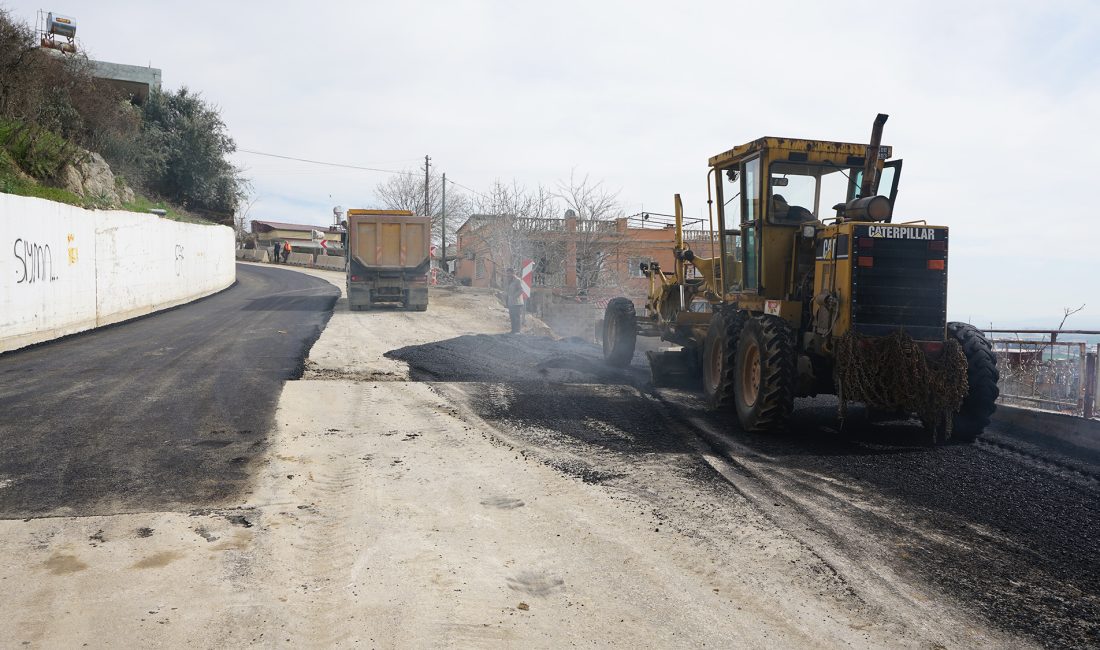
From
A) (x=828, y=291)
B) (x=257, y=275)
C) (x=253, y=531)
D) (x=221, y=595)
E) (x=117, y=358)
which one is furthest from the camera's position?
(x=257, y=275)

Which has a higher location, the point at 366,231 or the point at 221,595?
the point at 366,231

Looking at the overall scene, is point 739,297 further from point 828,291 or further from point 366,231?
point 366,231

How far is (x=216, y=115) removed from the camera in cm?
4188

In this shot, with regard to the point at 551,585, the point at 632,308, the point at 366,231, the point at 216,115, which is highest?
the point at 216,115

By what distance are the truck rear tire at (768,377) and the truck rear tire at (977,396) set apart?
71.3 inches

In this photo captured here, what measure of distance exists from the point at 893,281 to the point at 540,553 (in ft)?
16.5

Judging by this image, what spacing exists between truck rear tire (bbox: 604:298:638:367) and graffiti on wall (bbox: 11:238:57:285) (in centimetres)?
975

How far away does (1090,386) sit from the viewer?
27.5 ft

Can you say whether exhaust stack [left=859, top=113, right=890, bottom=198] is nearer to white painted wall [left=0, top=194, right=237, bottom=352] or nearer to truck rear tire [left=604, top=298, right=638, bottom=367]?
truck rear tire [left=604, top=298, right=638, bottom=367]

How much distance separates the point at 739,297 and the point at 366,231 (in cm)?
1477

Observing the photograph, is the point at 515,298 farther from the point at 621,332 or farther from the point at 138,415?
the point at 138,415

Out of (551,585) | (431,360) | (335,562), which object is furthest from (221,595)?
(431,360)

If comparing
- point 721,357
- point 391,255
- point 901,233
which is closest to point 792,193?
point 901,233

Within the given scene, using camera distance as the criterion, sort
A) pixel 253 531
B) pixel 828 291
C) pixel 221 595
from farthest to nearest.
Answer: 1. pixel 828 291
2. pixel 253 531
3. pixel 221 595
